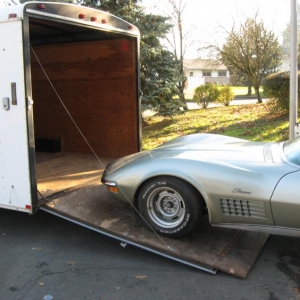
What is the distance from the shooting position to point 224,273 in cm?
346

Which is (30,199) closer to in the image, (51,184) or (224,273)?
(51,184)

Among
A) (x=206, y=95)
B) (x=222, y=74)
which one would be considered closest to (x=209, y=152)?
(x=206, y=95)

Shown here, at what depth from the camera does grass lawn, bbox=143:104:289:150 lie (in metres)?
9.96

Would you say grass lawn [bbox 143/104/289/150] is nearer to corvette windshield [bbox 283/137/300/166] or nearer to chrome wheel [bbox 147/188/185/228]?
corvette windshield [bbox 283/137/300/166]

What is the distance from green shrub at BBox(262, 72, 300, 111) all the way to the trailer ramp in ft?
25.5

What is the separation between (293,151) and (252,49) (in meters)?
17.2

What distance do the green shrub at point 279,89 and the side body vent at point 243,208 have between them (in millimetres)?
8290

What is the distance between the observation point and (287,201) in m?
3.28

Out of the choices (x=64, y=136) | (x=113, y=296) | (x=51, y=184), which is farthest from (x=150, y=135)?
(x=113, y=296)

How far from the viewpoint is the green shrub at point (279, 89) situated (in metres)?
10.9

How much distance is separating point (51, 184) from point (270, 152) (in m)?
2.87

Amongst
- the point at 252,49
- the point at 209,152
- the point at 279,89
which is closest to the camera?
the point at 209,152

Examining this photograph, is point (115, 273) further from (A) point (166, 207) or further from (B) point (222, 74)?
(B) point (222, 74)

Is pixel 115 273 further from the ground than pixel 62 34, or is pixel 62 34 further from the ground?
pixel 62 34
